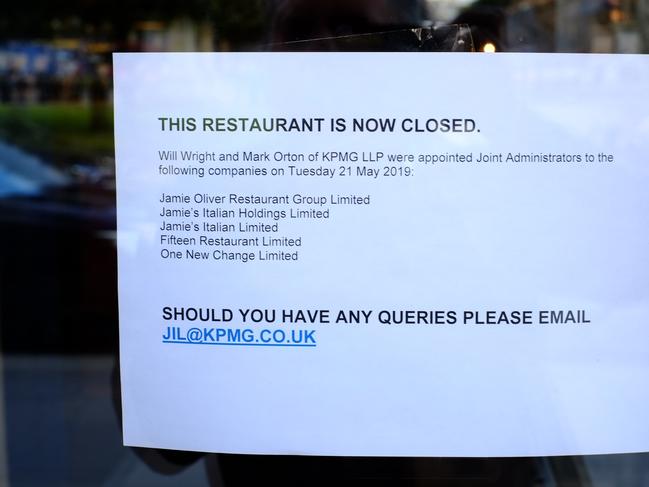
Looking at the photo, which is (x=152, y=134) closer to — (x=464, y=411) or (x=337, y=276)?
Result: (x=337, y=276)

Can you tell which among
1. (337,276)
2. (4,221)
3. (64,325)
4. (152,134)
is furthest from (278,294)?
(4,221)

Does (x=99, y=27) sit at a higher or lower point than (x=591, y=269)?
higher

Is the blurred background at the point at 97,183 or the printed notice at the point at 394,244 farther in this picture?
the blurred background at the point at 97,183

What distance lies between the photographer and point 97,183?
4.78 metres

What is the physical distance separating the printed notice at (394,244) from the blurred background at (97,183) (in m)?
0.14

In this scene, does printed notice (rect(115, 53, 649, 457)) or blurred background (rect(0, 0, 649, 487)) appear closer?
printed notice (rect(115, 53, 649, 457))

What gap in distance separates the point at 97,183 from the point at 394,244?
12.2ft

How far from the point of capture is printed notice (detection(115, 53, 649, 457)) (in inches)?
53.1

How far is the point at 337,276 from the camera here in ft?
4.55

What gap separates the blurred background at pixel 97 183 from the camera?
5.00 ft

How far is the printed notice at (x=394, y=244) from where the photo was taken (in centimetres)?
135

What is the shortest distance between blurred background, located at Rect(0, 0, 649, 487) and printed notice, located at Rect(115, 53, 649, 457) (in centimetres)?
14

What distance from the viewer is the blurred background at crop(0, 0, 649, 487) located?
1524 millimetres

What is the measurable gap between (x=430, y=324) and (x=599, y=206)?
0.34 m
